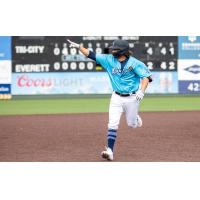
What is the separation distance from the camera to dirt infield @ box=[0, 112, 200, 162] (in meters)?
10.1

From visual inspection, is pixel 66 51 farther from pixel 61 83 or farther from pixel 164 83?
pixel 164 83

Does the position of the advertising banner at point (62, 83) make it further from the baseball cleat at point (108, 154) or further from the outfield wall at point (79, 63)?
the baseball cleat at point (108, 154)

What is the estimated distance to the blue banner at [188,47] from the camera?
2586cm

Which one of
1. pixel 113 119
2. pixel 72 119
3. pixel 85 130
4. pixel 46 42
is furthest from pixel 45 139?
pixel 46 42

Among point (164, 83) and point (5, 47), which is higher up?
point (5, 47)

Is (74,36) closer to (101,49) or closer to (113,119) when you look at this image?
(101,49)

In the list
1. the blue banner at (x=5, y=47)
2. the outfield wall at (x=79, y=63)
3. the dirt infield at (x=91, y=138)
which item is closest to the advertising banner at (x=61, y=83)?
the outfield wall at (x=79, y=63)

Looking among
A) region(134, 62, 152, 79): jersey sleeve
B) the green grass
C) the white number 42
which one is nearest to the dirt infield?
region(134, 62, 152, 79): jersey sleeve

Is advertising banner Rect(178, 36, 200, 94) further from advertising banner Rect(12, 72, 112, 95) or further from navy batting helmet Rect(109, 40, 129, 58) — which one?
navy batting helmet Rect(109, 40, 129, 58)

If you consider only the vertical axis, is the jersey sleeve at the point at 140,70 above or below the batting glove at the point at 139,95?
above

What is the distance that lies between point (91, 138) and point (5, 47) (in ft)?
43.6

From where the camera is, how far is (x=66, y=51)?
25.3 meters

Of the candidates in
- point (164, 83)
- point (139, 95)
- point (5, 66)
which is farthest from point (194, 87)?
point (139, 95)

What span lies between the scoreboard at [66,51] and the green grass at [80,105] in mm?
1381
